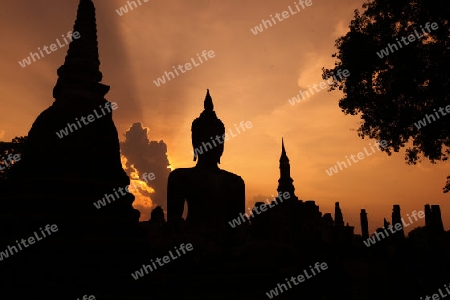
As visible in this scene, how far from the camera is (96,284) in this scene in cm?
815

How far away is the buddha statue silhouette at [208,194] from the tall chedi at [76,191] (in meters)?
2.02

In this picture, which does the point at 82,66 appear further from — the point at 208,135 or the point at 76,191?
the point at 208,135

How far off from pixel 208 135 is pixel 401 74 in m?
10.1

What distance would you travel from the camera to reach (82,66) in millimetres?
11867

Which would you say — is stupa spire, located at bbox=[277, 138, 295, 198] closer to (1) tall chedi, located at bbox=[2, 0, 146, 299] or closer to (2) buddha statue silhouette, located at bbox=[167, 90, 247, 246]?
(1) tall chedi, located at bbox=[2, 0, 146, 299]

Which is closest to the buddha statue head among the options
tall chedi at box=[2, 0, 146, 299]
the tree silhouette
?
tall chedi at box=[2, 0, 146, 299]

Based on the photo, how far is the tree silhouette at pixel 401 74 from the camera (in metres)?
13.8

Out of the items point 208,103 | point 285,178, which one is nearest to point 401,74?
point 208,103

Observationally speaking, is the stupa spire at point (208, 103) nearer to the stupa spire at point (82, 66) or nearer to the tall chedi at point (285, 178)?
the stupa spire at point (82, 66)

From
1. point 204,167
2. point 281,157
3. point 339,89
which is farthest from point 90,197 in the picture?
point 281,157

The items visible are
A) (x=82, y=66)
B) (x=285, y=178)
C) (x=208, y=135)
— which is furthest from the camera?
(x=285, y=178)

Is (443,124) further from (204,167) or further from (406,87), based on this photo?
(204,167)

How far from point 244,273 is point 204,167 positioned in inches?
99.2

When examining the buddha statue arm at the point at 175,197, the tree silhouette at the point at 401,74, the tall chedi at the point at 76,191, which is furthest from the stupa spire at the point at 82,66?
the tree silhouette at the point at 401,74
